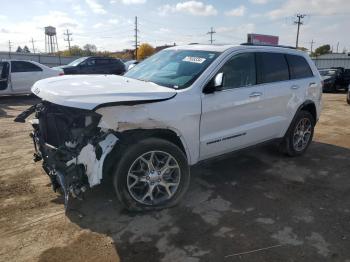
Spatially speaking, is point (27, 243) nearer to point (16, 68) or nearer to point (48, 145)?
point (48, 145)

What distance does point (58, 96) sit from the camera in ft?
11.8

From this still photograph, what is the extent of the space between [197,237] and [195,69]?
6.65 feet

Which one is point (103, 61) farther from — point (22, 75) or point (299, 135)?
point (299, 135)

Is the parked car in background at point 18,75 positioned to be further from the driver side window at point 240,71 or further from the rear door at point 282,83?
the driver side window at point 240,71

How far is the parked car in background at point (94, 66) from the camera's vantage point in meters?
17.9

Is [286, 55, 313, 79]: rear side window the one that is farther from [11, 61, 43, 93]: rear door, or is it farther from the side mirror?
[11, 61, 43, 93]: rear door

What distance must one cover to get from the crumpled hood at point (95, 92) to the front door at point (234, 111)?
2.09ft

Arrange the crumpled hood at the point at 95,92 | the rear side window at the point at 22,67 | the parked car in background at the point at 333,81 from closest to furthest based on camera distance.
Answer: the crumpled hood at the point at 95,92
the rear side window at the point at 22,67
the parked car in background at the point at 333,81

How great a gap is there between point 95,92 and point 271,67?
2917 mm

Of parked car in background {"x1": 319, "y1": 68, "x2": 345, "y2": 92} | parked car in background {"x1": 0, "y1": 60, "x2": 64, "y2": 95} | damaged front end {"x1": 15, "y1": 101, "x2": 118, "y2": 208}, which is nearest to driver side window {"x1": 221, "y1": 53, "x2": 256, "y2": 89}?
damaged front end {"x1": 15, "y1": 101, "x2": 118, "y2": 208}

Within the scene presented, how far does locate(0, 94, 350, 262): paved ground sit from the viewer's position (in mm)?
3354

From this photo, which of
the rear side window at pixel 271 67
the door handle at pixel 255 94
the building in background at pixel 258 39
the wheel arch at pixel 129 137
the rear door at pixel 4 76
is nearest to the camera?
the wheel arch at pixel 129 137

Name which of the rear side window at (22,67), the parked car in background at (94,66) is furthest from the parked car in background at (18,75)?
the parked car in background at (94,66)

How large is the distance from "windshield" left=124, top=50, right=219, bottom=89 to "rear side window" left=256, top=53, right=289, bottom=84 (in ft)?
2.93
